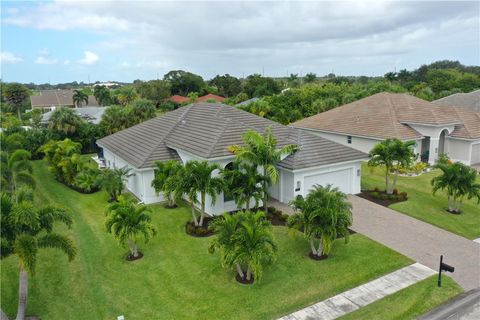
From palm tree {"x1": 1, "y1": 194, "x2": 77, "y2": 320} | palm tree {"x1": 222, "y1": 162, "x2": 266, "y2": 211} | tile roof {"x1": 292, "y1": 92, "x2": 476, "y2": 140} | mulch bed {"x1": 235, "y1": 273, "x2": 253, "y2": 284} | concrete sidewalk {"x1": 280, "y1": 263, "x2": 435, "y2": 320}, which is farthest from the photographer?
tile roof {"x1": 292, "y1": 92, "x2": 476, "y2": 140}

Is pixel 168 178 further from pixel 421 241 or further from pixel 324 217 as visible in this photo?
pixel 421 241

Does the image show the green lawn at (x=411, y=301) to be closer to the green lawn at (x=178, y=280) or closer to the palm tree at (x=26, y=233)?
the green lawn at (x=178, y=280)

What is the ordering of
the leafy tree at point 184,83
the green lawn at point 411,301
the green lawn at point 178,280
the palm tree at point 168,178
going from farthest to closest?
the leafy tree at point 184,83
the palm tree at point 168,178
the green lawn at point 178,280
the green lawn at point 411,301

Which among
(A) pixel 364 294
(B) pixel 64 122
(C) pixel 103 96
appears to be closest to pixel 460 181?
(A) pixel 364 294

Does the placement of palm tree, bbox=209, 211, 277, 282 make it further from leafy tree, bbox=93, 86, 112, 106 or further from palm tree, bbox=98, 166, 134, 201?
leafy tree, bbox=93, 86, 112, 106

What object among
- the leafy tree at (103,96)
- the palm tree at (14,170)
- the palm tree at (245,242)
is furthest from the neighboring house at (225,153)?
the leafy tree at (103,96)

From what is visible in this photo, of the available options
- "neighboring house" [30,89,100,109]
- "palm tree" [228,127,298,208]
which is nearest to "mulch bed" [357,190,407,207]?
"palm tree" [228,127,298,208]

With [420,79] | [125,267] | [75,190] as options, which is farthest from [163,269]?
[420,79]
